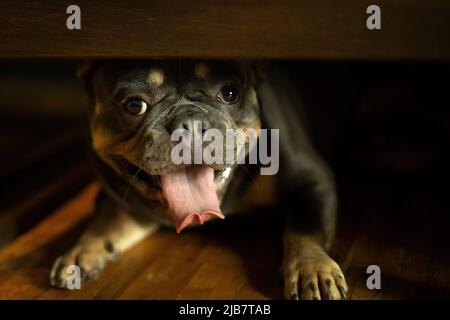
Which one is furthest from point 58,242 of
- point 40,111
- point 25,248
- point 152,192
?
point 40,111

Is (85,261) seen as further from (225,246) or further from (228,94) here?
(228,94)

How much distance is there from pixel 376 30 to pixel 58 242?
1158 millimetres

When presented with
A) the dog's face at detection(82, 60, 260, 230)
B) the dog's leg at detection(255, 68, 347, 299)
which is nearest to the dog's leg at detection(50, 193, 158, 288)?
the dog's face at detection(82, 60, 260, 230)

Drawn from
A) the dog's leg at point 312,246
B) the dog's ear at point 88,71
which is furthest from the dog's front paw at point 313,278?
the dog's ear at point 88,71

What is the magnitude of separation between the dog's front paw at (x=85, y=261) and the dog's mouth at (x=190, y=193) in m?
0.29

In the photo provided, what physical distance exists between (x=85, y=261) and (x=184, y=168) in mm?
410

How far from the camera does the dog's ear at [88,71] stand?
69.5 inches

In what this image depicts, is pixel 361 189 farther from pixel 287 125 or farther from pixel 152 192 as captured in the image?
pixel 152 192

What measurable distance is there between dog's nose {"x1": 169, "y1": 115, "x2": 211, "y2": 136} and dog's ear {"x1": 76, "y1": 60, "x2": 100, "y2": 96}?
1.20ft

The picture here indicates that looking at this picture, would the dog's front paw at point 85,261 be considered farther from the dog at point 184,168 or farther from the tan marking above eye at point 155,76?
the tan marking above eye at point 155,76

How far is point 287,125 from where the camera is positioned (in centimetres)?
196

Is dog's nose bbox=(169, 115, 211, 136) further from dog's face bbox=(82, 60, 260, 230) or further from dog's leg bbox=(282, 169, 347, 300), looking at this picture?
dog's leg bbox=(282, 169, 347, 300)

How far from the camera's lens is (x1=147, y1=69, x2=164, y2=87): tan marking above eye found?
63.5 inches
